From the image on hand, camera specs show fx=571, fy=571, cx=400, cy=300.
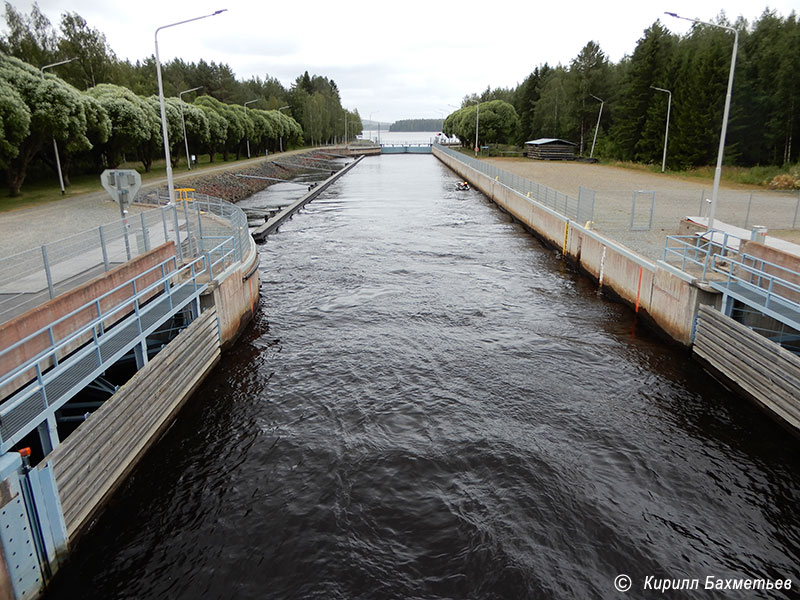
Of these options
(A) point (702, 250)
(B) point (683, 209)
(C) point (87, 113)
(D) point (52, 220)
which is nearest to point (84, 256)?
(D) point (52, 220)

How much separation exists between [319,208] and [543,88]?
269ft

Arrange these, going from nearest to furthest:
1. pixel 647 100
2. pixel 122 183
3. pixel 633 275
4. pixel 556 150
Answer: pixel 122 183
pixel 633 275
pixel 647 100
pixel 556 150

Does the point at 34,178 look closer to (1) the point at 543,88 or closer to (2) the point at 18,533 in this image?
(2) the point at 18,533

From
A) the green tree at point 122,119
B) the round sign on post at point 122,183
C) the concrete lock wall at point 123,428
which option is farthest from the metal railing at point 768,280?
the green tree at point 122,119

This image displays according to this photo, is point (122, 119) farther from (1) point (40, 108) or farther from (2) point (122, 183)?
(2) point (122, 183)

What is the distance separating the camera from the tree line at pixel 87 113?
30.3m

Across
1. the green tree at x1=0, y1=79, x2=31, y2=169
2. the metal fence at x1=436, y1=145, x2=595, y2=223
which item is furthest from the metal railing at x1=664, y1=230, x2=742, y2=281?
the green tree at x1=0, y1=79, x2=31, y2=169

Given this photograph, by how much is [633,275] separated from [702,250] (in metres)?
3.88

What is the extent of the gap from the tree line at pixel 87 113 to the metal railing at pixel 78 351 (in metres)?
20.1

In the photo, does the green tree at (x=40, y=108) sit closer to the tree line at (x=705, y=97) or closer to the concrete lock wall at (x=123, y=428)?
the concrete lock wall at (x=123, y=428)

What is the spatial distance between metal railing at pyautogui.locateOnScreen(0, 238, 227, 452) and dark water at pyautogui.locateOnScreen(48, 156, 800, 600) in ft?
6.81

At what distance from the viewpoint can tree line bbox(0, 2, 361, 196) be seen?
3030 centimetres

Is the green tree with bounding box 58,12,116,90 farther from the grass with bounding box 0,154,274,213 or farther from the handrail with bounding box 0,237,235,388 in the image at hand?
the handrail with bounding box 0,237,235,388

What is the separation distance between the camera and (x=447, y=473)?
10.1m
